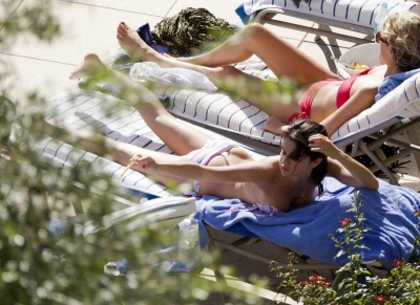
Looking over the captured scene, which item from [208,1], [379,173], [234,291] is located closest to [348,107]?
[379,173]

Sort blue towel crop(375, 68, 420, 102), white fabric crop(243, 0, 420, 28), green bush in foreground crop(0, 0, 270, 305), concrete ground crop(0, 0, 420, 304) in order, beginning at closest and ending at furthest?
1. green bush in foreground crop(0, 0, 270, 305)
2. blue towel crop(375, 68, 420, 102)
3. white fabric crop(243, 0, 420, 28)
4. concrete ground crop(0, 0, 420, 304)


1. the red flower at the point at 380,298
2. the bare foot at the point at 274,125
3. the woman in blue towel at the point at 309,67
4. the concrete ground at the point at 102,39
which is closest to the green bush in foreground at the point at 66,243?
the red flower at the point at 380,298

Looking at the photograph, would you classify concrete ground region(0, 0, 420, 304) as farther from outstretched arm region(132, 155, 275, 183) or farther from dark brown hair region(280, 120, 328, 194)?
dark brown hair region(280, 120, 328, 194)

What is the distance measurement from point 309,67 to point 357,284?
2.03 m

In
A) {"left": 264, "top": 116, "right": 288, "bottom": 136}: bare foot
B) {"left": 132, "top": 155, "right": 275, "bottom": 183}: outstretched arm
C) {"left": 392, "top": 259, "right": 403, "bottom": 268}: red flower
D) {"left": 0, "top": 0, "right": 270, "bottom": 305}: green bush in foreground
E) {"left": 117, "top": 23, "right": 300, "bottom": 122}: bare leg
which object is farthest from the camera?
{"left": 117, "top": 23, "right": 300, "bottom": 122}: bare leg

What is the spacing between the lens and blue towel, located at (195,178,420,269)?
4.32m

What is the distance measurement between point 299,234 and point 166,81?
174 cm

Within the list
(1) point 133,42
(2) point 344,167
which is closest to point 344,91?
(2) point 344,167

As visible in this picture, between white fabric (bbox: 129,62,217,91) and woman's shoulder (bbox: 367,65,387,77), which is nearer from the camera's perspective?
woman's shoulder (bbox: 367,65,387,77)

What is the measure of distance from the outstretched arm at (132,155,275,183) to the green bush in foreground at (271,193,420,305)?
550mm

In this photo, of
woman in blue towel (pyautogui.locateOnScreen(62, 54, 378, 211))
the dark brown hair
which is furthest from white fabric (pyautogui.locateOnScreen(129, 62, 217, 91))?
the dark brown hair

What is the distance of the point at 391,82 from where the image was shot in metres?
5.16

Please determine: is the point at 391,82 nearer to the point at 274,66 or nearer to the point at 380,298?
the point at 274,66

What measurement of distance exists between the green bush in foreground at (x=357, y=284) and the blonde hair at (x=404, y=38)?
1.27 metres
